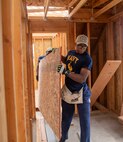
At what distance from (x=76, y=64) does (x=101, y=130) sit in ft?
5.26

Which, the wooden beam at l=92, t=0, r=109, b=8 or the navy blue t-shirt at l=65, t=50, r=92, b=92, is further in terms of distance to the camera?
the wooden beam at l=92, t=0, r=109, b=8

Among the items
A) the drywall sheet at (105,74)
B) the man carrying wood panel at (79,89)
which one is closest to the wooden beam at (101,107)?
the drywall sheet at (105,74)

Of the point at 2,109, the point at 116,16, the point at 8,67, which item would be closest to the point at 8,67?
the point at 8,67

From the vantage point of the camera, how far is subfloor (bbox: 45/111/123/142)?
301cm

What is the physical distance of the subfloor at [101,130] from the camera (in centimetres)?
301

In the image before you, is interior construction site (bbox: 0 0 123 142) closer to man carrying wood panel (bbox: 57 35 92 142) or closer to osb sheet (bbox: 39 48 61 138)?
osb sheet (bbox: 39 48 61 138)

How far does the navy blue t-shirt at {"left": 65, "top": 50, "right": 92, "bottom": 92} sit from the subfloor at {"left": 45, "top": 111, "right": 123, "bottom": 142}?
3.45ft

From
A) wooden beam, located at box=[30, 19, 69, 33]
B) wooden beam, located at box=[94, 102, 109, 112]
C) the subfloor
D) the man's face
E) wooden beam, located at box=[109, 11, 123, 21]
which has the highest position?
wooden beam, located at box=[109, 11, 123, 21]

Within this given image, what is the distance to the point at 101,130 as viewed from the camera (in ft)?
11.0

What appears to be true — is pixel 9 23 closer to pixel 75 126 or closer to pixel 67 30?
pixel 75 126

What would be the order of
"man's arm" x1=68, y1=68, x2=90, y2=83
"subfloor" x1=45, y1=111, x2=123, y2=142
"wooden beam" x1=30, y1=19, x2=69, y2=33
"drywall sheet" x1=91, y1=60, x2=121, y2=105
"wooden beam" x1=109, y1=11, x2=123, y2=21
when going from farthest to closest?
1. "wooden beam" x1=30, y1=19, x2=69, y2=33
2. "wooden beam" x1=109, y1=11, x2=123, y2=21
3. "drywall sheet" x1=91, y1=60, x2=121, y2=105
4. "subfloor" x1=45, y1=111, x2=123, y2=142
5. "man's arm" x1=68, y1=68, x2=90, y2=83

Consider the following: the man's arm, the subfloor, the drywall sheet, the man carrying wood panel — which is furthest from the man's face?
the subfloor

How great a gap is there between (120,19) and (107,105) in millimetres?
2123

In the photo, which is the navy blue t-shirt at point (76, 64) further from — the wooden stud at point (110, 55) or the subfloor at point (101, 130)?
the wooden stud at point (110, 55)
